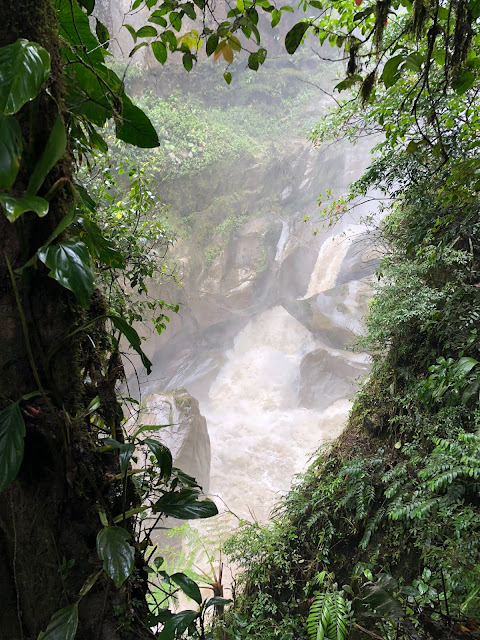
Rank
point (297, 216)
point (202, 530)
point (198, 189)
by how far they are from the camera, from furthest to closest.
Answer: point (297, 216) → point (198, 189) → point (202, 530)

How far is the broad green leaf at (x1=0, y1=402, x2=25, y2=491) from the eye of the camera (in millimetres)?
657

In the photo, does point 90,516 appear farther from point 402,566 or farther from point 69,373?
point 402,566

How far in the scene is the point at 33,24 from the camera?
2.55 feet

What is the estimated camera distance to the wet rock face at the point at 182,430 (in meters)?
6.71

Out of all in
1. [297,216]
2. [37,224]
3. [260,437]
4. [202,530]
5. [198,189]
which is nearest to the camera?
[37,224]

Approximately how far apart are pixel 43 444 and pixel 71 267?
394mm

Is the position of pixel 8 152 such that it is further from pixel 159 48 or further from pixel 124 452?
pixel 159 48

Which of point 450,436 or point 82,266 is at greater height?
Result: point 82,266

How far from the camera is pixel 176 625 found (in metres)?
0.88

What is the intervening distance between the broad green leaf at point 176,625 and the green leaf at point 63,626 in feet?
0.79

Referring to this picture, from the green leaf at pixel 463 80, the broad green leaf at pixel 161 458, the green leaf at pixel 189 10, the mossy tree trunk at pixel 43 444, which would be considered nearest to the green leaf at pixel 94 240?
the mossy tree trunk at pixel 43 444

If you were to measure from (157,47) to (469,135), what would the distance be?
6.62 feet

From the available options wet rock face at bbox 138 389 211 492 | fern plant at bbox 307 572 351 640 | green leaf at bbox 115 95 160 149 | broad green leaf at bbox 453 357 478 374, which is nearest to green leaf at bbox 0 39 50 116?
green leaf at bbox 115 95 160 149

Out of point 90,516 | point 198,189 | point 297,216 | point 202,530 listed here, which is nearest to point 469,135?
point 90,516
